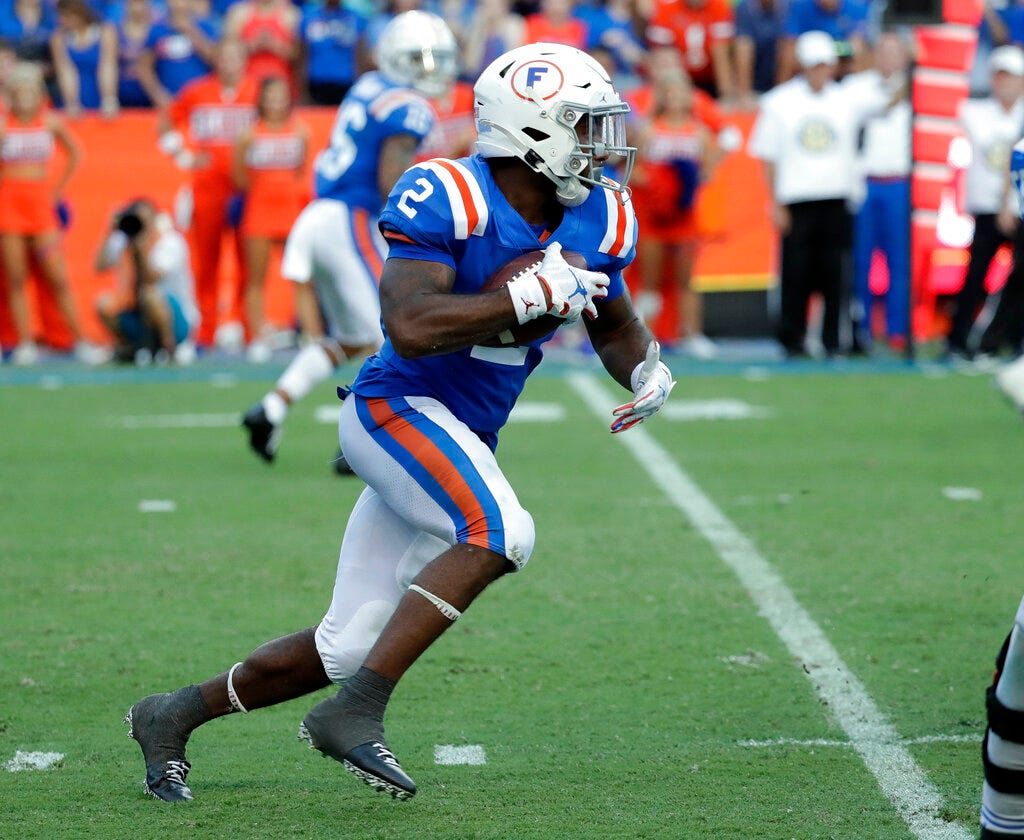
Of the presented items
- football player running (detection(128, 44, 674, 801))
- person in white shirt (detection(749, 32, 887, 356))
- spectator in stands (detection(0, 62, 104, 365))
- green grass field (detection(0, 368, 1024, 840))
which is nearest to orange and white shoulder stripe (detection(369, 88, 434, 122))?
green grass field (detection(0, 368, 1024, 840))

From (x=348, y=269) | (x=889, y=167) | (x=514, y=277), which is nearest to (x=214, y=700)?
(x=514, y=277)

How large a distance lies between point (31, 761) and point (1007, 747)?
2.18 meters

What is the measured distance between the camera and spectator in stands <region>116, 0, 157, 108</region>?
46.7 feet

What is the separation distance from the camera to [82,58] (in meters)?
14.2

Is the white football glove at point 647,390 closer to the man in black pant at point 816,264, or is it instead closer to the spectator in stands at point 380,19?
the man in black pant at point 816,264

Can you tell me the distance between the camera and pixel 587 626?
528 cm

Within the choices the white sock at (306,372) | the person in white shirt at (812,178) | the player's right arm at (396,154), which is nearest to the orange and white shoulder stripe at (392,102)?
the player's right arm at (396,154)

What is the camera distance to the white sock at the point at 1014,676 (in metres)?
3.06

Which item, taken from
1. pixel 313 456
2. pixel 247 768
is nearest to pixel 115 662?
pixel 247 768

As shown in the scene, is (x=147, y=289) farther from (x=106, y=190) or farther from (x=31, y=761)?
(x=31, y=761)

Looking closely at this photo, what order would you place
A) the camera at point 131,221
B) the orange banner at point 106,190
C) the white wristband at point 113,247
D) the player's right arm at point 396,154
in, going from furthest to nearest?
the orange banner at point 106,190, the white wristband at point 113,247, the camera at point 131,221, the player's right arm at point 396,154

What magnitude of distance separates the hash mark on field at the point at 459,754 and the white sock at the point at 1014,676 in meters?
1.33

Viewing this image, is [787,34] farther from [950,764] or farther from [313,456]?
[950,764]

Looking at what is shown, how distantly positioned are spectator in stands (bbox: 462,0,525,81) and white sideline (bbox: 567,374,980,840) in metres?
6.63
